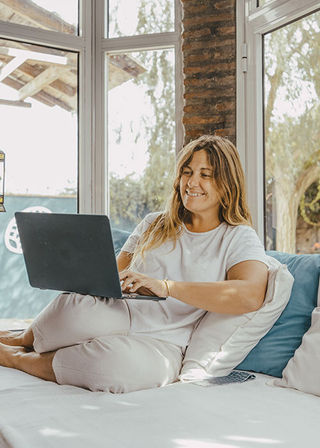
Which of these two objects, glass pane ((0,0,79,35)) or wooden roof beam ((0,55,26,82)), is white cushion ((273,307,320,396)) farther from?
glass pane ((0,0,79,35))

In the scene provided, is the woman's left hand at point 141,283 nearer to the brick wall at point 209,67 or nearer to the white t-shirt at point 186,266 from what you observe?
the white t-shirt at point 186,266

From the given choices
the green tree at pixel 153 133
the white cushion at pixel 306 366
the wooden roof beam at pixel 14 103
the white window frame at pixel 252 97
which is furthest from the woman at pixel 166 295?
the wooden roof beam at pixel 14 103

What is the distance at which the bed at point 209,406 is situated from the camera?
130 centimetres

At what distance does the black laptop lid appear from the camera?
1809mm

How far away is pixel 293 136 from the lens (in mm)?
2998

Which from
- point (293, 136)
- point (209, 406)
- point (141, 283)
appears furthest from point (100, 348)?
point (293, 136)

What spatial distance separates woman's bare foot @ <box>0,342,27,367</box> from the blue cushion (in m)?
0.85

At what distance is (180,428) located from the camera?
137 centimetres

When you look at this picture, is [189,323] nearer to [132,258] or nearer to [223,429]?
[132,258]

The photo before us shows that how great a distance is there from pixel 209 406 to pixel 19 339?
100 centimetres

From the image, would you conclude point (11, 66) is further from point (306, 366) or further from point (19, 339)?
point (306, 366)

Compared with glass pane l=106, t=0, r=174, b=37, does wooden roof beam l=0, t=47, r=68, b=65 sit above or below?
below

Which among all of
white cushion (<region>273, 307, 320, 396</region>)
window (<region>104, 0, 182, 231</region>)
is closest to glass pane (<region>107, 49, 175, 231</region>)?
window (<region>104, 0, 182, 231</region>)

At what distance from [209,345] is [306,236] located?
117 cm
